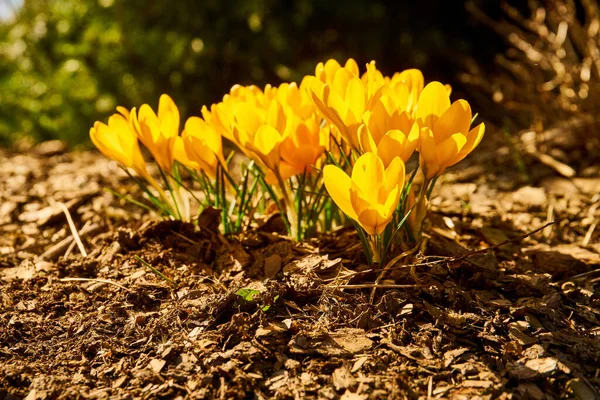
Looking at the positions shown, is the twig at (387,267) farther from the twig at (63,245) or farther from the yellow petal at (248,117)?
the twig at (63,245)

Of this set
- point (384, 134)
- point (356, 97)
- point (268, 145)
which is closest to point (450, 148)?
point (384, 134)

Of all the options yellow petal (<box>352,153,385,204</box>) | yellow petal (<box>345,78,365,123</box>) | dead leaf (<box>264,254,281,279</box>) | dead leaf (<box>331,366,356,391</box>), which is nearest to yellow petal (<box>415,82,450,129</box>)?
yellow petal (<box>345,78,365,123</box>)

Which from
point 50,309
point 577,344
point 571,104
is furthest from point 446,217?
point 571,104

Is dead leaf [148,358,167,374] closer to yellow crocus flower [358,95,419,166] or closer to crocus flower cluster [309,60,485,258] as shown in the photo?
crocus flower cluster [309,60,485,258]

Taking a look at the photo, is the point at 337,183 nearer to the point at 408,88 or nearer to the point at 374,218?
the point at 374,218

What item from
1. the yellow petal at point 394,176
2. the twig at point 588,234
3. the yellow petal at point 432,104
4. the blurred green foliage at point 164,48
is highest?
the blurred green foliage at point 164,48

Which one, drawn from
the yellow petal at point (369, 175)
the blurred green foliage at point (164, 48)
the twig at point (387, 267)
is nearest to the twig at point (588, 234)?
the twig at point (387, 267)

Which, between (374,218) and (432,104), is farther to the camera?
(432,104)
